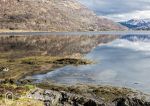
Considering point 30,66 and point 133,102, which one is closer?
point 133,102

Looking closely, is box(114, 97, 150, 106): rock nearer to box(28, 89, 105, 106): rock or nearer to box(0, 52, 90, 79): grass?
box(28, 89, 105, 106): rock

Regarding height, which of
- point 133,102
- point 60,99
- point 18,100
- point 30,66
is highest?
point 18,100

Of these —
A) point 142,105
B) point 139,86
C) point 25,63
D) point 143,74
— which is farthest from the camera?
point 25,63

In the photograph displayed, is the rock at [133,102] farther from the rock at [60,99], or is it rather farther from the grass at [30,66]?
the grass at [30,66]

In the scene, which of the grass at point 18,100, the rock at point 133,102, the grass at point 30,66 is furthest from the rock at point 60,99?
the grass at point 30,66

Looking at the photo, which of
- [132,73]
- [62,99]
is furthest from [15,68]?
[62,99]

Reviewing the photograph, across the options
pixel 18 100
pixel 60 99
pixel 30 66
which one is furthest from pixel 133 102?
pixel 30 66

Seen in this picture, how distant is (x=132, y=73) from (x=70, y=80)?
2008 cm

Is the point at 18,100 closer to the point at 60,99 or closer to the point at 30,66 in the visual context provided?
the point at 60,99

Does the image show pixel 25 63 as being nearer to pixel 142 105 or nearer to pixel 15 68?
pixel 15 68

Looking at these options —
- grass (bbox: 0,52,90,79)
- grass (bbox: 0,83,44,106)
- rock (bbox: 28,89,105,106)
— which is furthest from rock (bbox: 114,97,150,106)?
grass (bbox: 0,52,90,79)

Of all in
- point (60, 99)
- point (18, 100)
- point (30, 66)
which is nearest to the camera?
point (18, 100)

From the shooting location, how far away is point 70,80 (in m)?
73.4

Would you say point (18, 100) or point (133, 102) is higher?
point (18, 100)
